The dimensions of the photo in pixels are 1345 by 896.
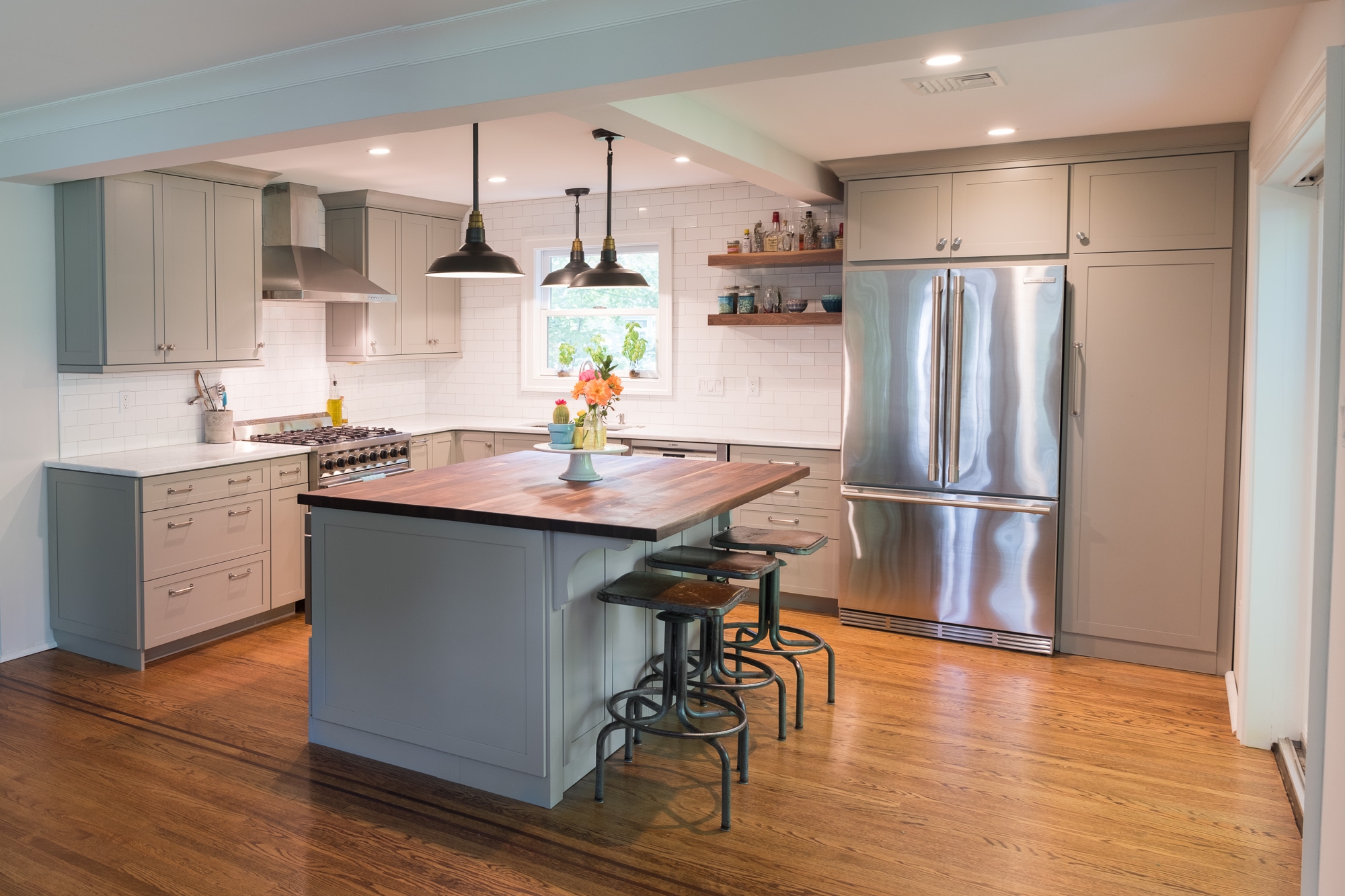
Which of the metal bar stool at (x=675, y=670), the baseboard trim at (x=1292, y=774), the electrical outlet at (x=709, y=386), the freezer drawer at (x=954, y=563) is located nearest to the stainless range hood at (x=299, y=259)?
the electrical outlet at (x=709, y=386)

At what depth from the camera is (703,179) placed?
5.80 m

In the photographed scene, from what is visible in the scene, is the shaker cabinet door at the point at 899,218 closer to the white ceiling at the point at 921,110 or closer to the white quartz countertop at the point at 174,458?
the white ceiling at the point at 921,110

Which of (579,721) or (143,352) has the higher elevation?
(143,352)

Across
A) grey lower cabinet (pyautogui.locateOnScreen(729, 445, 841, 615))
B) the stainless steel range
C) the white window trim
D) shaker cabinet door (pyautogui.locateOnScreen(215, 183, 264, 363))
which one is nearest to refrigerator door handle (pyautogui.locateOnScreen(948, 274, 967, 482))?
grey lower cabinet (pyautogui.locateOnScreen(729, 445, 841, 615))

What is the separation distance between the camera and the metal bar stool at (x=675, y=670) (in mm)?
2994

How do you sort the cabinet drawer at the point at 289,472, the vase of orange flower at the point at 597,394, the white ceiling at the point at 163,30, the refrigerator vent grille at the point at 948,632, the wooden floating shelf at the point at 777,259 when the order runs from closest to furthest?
the white ceiling at the point at 163,30
the vase of orange flower at the point at 597,394
the refrigerator vent grille at the point at 948,632
the cabinet drawer at the point at 289,472
the wooden floating shelf at the point at 777,259

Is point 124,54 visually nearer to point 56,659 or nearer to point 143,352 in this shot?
point 143,352

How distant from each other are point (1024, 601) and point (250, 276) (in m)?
4.49

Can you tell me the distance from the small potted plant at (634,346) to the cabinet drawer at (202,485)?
2.44m

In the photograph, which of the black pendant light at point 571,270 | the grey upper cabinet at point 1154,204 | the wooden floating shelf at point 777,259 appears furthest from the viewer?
the wooden floating shelf at point 777,259

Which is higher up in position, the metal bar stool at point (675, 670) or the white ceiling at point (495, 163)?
the white ceiling at point (495, 163)

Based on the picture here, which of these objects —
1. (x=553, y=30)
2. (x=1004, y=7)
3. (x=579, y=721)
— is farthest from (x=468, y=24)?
(x=579, y=721)

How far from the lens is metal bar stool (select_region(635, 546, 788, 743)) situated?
11.0ft

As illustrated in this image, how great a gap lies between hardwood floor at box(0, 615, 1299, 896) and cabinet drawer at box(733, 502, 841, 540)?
4.06 ft
